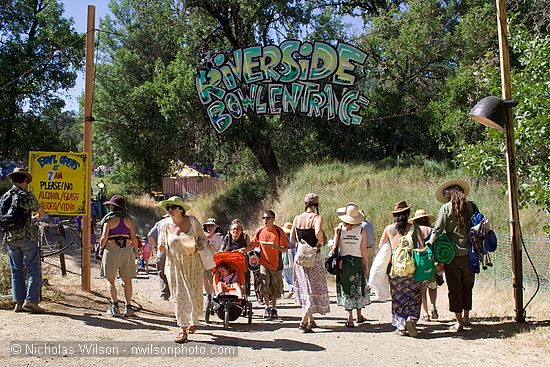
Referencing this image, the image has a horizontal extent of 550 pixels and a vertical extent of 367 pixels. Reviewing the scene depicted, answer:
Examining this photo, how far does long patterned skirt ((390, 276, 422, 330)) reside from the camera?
22.7 feet

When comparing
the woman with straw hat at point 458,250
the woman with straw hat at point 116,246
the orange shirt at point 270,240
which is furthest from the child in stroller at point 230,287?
the woman with straw hat at point 458,250

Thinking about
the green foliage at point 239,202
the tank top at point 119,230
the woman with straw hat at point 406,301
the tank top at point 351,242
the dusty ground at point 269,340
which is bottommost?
the dusty ground at point 269,340

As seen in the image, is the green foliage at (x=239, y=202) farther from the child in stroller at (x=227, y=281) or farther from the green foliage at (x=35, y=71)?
the child in stroller at (x=227, y=281)

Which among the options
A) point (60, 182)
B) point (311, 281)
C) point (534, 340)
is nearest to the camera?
point (534, 340)

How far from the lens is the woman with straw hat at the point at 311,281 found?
746 cm

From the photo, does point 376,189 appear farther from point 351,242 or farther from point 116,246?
point 116,246

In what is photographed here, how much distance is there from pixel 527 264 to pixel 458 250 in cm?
331

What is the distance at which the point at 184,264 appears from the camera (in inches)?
256

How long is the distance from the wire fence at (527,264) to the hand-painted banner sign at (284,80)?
7173 mm

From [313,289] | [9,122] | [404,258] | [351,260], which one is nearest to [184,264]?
[313,289]

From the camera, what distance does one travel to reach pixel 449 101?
64.0 ft

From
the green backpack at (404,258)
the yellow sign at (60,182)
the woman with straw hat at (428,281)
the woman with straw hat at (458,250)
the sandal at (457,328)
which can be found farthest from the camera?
the yellow sign at (60,182)

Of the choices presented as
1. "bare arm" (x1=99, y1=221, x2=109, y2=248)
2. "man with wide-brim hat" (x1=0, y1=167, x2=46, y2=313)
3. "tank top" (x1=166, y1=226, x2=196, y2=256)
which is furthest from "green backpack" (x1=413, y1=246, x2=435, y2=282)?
"man with wide-brim hat" (x1=0, y1=167, x2=46, y2=313)

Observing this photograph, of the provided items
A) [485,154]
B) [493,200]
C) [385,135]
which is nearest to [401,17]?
[385,135]
